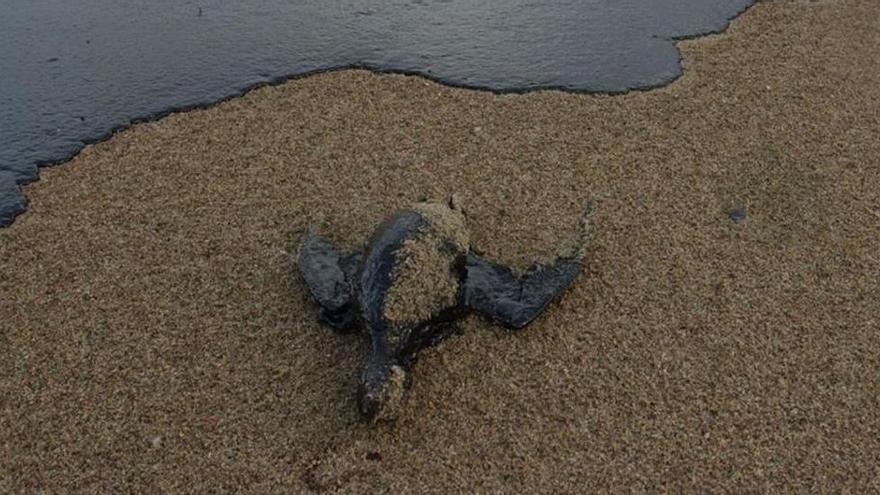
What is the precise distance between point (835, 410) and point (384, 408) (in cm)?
178

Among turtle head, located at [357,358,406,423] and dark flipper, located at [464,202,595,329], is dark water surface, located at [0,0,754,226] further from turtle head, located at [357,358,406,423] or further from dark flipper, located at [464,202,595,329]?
turtle head, located at [357,358,406,423]

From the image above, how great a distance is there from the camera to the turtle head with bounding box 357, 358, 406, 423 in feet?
9.34

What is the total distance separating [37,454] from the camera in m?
2.86

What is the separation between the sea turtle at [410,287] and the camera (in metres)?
3.02

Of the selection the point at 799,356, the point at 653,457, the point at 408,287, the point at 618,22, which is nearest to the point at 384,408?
the point at 408,287

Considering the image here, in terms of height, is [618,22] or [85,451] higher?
[618,22]

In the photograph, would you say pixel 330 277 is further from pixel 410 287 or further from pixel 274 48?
pixel 274 48

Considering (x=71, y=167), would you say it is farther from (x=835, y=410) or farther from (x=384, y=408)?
(x=835, y=410)

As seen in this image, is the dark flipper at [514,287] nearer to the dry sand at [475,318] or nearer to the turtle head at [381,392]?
the dry sand at [475,318]

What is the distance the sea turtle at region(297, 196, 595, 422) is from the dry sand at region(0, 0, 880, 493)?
11cm

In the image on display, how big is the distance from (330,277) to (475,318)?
0.67 metres

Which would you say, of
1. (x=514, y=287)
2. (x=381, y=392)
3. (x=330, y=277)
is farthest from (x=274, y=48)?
(x=381, y=392)

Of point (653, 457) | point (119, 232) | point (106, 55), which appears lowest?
point (653, 457)

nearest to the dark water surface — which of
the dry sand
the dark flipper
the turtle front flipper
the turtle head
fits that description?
the dry sand
